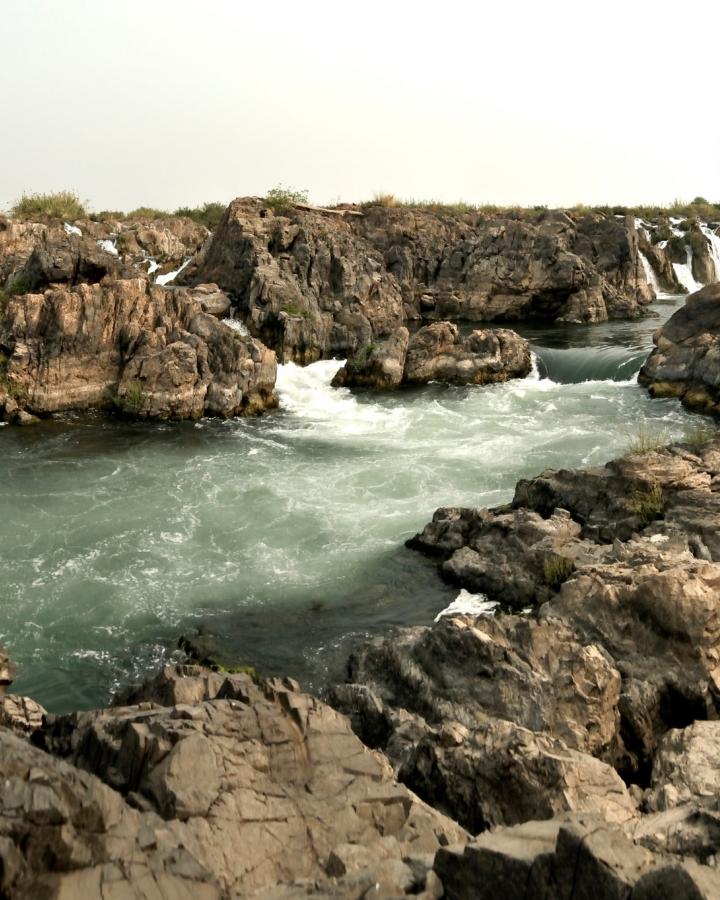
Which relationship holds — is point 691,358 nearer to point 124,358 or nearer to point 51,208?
point 124,358

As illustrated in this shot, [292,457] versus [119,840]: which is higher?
[119,840]

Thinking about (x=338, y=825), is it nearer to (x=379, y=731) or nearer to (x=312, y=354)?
(x=379, y=731)

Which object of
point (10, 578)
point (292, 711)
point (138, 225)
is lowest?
point (10, 578)

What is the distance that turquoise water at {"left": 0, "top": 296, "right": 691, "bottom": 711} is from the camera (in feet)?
30.1

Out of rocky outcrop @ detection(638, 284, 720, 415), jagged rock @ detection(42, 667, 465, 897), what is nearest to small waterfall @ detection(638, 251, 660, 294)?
rocky outcrop @ detection(638, 284, 720, 415)

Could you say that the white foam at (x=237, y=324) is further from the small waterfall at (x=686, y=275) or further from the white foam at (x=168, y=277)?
the small waterfall at (x=686, y=275)

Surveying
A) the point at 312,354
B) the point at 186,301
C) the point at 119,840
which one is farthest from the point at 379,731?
the point at 312,354

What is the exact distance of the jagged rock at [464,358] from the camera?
2283 centimetres

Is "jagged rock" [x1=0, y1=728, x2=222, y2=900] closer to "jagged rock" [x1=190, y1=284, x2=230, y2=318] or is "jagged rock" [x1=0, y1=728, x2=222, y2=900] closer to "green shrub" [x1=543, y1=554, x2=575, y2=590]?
"green shrub" [x1=543, y1=554, x2=575, y2=590]

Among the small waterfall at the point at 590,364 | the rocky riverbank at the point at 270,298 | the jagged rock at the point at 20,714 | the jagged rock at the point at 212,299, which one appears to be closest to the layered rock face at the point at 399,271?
the rocky riverbank at the point at 270,298

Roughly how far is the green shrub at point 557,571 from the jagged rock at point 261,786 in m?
4.36

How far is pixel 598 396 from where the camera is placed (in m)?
21.4

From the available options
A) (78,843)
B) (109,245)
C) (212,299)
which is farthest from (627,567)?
(109,245)

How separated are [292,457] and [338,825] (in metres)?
12.1
